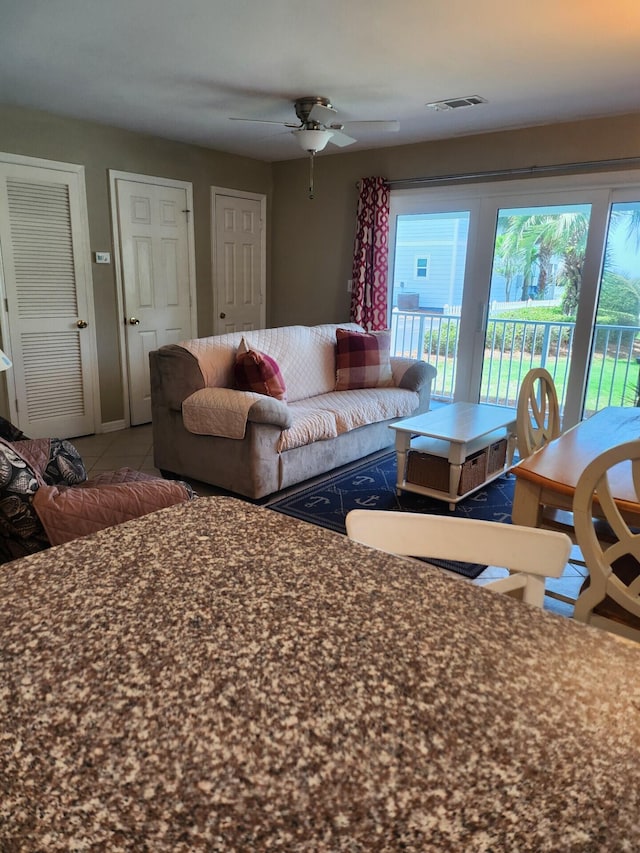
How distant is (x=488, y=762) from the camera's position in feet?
1.76

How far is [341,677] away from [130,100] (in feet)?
Result: 14.2

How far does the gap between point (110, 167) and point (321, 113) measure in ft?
6.39

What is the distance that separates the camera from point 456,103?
3885mm

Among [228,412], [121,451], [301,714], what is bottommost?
[121,451]

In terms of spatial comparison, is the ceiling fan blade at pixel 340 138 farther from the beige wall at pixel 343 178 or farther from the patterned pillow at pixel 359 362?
the patterned pillow at pixel 359 362

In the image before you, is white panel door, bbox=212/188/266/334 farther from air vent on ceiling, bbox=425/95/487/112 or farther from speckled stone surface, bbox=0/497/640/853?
speckled stone surface, bbox=0/497/640/853

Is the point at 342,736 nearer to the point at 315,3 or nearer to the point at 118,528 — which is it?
the point at 118,528

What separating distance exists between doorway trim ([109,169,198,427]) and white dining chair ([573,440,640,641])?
4307mm

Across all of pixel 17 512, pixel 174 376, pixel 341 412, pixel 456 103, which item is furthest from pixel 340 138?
pixel 17 512

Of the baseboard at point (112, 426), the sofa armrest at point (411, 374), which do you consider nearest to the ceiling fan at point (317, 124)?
the sofa armrest at point (411, 374)

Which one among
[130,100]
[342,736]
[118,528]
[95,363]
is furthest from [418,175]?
[342,736]

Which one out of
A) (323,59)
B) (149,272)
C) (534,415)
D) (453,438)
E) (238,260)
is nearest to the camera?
(534,415)

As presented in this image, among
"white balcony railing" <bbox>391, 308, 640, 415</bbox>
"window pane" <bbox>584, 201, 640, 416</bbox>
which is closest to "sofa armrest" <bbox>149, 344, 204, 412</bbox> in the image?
"white balcony railing" <bbox>391, 308, 640, 415</bbox>

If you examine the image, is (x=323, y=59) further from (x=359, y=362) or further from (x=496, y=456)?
(x=496, y=456)
